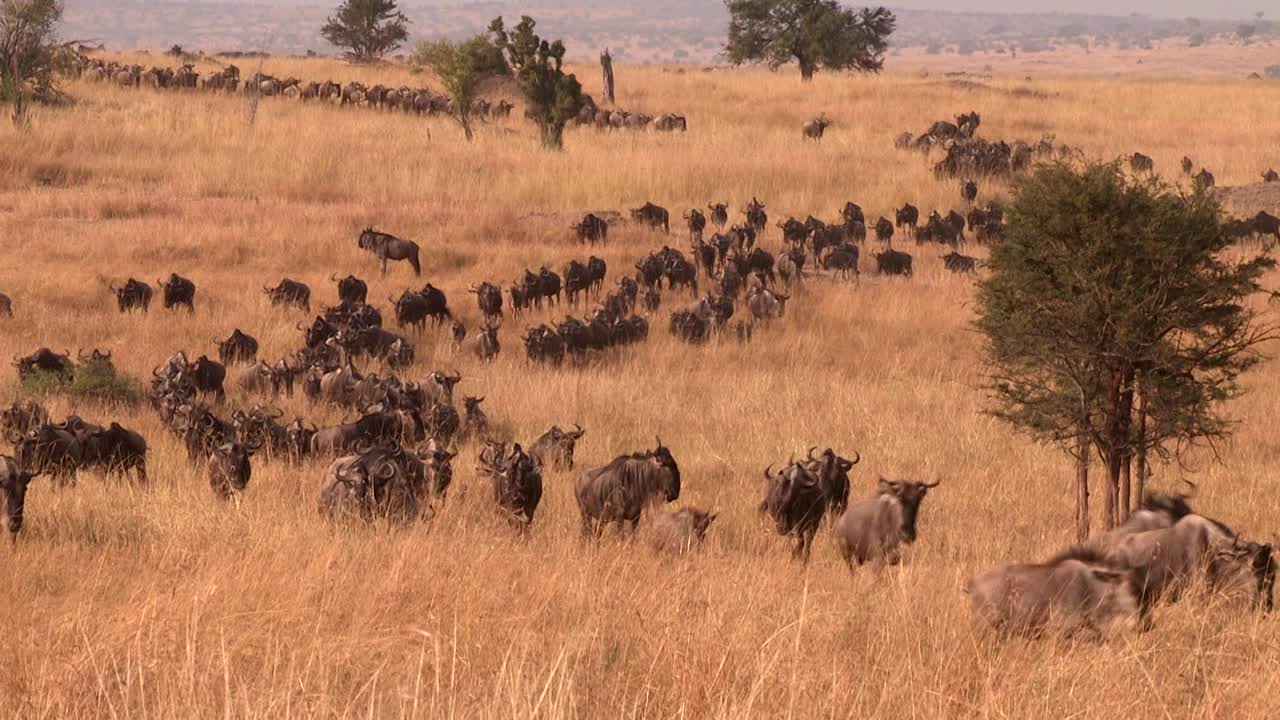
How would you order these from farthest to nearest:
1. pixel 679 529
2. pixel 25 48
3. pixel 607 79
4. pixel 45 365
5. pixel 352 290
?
pixel 607 79 → pixel 25 48 → pixel 352 290 → pixel 45 365 → pixel 679 529

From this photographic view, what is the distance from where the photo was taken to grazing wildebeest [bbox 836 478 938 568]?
30.9ft

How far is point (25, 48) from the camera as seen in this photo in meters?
40.8

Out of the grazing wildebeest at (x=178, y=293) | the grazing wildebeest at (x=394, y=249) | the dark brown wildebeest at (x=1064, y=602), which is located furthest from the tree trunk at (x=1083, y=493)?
the grazing wildebeest at (x=394, y=249)

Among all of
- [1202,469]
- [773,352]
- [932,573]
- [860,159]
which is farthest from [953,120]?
[932,573]

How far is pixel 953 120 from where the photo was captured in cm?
4775

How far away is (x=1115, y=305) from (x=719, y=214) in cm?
1855

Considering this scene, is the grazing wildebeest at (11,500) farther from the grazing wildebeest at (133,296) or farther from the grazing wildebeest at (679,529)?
the grazing wildebeest at (133,296)

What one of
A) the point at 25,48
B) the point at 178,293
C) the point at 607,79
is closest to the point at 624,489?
the point at 178,293

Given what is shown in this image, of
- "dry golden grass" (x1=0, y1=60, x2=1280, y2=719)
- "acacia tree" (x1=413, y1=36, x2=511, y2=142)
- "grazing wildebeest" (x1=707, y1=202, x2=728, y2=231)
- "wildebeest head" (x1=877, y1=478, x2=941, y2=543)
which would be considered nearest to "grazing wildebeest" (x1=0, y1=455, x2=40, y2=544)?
"dry golden grass" (x1=0, y1=60, x2=1280, y2=719)

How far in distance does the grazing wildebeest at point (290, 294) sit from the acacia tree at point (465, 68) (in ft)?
58.7

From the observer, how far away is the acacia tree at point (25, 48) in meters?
39.8

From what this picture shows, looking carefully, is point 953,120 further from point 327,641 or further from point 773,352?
point 327,641

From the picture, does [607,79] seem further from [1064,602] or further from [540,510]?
[1064,602]

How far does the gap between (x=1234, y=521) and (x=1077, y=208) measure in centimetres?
300
